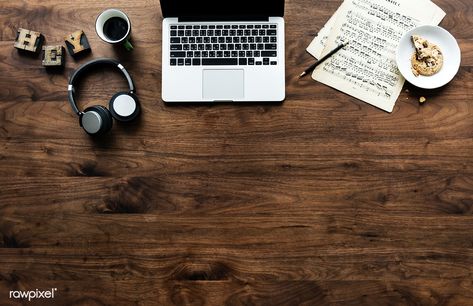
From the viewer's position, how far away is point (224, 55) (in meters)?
1.03

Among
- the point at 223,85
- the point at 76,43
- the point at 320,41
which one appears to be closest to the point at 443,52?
the point at 320,41

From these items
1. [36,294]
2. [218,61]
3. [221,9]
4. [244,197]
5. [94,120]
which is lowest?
[36,294]

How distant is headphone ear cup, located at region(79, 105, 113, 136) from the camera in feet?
3.23

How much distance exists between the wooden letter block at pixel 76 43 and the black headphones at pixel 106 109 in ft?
0.13

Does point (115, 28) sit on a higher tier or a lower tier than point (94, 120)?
higher

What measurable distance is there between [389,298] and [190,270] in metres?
0.41

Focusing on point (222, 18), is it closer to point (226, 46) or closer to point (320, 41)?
point (226, 46)

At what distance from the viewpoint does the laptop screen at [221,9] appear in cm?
101

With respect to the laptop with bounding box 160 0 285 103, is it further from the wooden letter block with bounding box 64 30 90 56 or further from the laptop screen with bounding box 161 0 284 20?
the wooden letter block with bounding box 64 30 90 56

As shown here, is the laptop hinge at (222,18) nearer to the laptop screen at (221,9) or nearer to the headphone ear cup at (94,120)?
the laptop screen at (221,9)

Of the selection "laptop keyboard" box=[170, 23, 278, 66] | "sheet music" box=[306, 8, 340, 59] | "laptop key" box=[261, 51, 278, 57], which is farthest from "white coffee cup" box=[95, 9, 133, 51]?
"sheet music" box=[306, 8, 340, 59]

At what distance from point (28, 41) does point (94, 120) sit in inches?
9.6

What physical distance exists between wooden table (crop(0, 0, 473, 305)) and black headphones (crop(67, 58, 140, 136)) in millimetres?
27

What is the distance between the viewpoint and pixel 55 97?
1.04m
